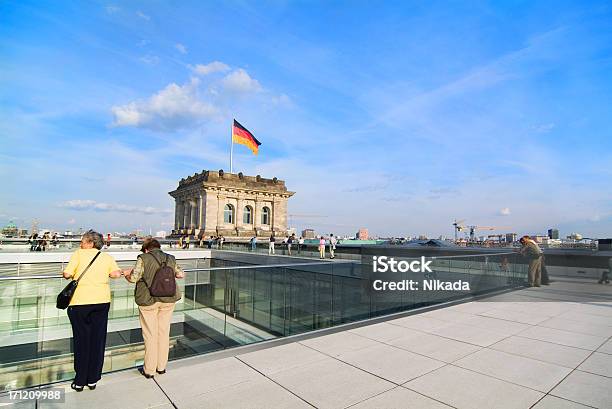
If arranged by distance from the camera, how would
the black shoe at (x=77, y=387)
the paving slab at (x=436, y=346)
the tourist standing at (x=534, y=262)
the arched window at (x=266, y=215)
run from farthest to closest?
the arched window at (x=266, y=215), the tourist standing at (x=534, y=262), the paving slab at (x=436, y=346), the black shoe at (x=77, y=387)

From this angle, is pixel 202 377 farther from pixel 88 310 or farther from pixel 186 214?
pixel 186 214

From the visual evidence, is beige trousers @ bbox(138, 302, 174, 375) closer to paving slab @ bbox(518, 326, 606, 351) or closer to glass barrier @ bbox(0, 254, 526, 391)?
glass barrier @ bbox(0, 254, 526, 391)

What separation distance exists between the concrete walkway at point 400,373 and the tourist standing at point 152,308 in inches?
9.1

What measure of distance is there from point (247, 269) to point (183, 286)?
126cm

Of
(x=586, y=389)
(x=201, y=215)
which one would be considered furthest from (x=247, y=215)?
(x=586, y=389)

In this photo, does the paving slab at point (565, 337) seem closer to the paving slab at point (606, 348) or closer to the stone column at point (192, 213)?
the paving slab at point (606, 348)

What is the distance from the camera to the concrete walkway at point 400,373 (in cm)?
398

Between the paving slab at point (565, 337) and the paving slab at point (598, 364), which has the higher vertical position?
the paving slab at point (598, 364)

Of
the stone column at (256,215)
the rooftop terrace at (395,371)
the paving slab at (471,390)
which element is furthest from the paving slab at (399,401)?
the stone column at (256,215)

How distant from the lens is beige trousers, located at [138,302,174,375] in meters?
4.64

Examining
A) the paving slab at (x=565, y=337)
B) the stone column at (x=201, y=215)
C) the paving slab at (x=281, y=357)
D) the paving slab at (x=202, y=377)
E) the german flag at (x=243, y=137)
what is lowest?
the paving slab at (x=565, y=337)

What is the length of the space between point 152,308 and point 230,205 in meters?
42.5

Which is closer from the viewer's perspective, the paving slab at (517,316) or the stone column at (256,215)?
the paving slab at (517,316)

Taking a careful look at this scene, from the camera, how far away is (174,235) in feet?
170
